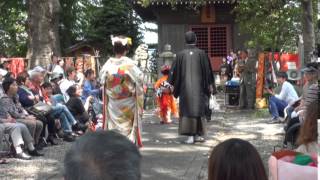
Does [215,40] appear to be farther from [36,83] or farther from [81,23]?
[36,83]

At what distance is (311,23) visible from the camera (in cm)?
1016

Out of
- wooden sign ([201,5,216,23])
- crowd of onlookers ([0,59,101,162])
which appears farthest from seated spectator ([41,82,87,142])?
wooden sign ([201,5,216,23])

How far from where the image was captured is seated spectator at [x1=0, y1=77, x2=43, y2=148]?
827 cm

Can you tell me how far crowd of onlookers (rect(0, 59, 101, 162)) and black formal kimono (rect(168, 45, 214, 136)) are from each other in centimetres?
206

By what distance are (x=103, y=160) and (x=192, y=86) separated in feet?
25.0

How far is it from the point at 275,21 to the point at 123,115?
326 inches

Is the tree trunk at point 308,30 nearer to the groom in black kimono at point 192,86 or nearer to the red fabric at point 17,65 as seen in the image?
the groom in black kimono at point 192,86

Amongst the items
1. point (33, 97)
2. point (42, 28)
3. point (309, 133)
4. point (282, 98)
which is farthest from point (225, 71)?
point (309, 133)

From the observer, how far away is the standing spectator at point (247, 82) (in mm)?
15602

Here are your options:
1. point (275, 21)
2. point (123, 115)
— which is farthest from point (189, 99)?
point (275, 21)

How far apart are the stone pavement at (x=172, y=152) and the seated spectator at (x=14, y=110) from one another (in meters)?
0.42

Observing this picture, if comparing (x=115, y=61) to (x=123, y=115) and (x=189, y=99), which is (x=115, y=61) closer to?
(x=123, y=115)

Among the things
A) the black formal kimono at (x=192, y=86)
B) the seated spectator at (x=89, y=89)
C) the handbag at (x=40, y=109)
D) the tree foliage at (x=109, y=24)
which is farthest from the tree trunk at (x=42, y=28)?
the tree foliage at (x=109, y=24)

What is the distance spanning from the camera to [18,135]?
8.02m
